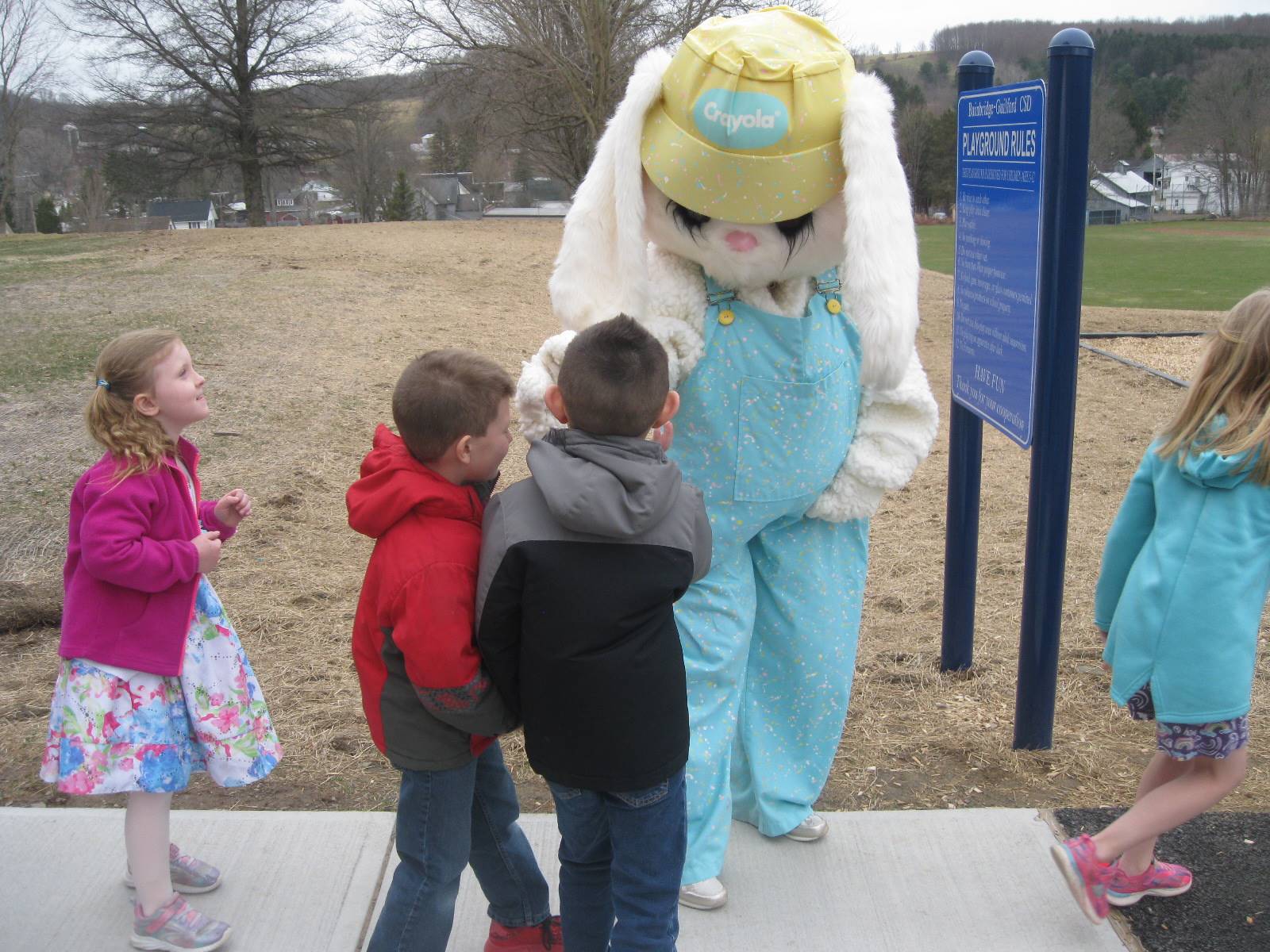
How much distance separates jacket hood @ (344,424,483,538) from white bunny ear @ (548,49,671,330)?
2.21ft

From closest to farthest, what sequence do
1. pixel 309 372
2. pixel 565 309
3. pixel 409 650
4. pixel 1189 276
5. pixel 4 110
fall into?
pixel 409 650 < pixel 565 309 < pixel 309 372 < pixel 1189 276 < pixel 4 110

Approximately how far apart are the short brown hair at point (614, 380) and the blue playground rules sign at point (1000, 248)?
44.7 inches

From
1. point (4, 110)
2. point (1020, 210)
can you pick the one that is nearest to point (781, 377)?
point (1020, 210)

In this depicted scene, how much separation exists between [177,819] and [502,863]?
1023 millimetres

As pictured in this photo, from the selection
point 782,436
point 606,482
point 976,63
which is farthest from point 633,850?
point 976,63

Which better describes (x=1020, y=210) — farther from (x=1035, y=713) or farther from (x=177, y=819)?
(x=177, y=819)

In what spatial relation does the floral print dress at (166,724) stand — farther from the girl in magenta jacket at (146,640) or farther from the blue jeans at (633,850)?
the blue jeans at (633,850)

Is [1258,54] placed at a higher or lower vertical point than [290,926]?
higher

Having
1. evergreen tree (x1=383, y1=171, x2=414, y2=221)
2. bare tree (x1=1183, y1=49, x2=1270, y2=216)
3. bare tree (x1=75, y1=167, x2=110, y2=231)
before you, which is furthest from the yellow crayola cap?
bare tree (x1=1183, y1=49, x2=1270, y2=216)

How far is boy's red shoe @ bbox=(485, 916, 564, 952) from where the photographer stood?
2.25 m

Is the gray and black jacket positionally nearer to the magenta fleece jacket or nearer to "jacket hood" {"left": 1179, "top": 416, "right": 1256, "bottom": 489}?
the magenta fleece jacket

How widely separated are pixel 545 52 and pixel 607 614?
23.5 meters

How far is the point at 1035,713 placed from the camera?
10.1ft

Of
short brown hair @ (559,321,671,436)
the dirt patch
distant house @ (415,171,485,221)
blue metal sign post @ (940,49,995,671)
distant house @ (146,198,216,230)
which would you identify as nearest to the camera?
short brown hair @ (559,321,671,436)
